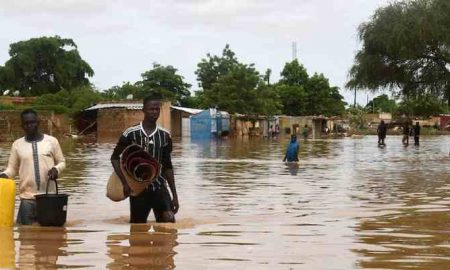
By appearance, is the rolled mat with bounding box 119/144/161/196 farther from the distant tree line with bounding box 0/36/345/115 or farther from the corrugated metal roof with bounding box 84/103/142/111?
the distant tree line with bounding box 0/36/345/115

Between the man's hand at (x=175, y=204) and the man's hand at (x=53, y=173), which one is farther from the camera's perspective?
the man's hand at (x=175, y=204)

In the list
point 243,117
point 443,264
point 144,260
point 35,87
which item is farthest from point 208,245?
point 35,87

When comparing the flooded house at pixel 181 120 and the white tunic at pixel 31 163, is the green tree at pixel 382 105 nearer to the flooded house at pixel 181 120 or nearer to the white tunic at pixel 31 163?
the flooded house at pixel 181 120

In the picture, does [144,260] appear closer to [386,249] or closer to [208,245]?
[208,245]

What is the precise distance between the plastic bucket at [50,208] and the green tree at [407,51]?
2543 cm

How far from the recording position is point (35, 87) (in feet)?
266

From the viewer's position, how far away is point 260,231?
25.8ft

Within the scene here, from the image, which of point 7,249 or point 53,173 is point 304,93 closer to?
point 53,173

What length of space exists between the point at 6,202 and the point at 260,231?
8.44ft

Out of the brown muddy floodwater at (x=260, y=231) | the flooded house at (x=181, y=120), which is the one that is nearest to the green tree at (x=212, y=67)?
the flooded house at (x=181, y=120)

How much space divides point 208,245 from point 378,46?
2800 cm

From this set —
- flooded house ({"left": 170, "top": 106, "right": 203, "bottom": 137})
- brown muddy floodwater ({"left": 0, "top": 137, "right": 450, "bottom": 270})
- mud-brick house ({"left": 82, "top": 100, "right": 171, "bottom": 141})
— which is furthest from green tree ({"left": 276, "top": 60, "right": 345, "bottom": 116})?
brown muddy floodwater ({"left": 0, "top": 137, "right": 450, "bottom": 270})

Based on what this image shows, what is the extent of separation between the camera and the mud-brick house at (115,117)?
52750 mm

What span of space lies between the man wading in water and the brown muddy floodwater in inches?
8.4
